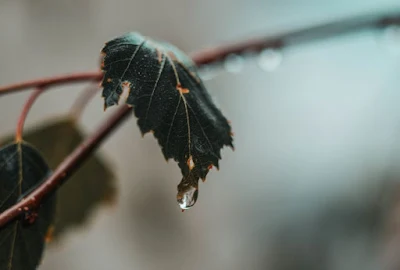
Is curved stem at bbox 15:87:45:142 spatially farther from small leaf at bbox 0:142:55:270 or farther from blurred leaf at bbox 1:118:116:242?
blurred leaf at bbox 1:118:116:242

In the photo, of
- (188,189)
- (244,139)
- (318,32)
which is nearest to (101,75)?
(188,189)

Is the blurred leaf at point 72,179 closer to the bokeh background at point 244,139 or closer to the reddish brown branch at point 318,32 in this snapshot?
the reddish brown branch at point 318,32

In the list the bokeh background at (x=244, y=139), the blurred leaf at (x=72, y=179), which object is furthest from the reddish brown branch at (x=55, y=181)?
the bokeh background at (x=244, y=139)

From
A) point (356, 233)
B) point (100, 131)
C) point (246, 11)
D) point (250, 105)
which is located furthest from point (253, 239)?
point (100, 131)

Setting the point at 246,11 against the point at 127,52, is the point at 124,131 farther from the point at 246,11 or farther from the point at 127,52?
the point at 127,52

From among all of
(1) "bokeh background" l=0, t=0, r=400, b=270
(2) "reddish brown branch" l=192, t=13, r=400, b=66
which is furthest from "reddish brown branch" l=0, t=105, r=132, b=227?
(1) "bokeh background" l=0, t=0, r=400, b=270
